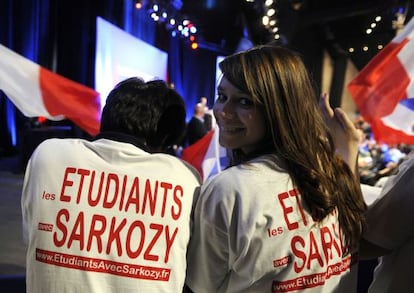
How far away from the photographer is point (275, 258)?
33.1 inches

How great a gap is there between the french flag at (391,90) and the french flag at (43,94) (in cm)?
166

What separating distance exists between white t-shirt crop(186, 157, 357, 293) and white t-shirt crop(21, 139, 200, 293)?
0.25 feet

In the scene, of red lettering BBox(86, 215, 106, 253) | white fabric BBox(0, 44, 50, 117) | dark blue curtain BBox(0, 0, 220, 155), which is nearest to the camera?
red lettering BBox(86, 215, 106, 253)

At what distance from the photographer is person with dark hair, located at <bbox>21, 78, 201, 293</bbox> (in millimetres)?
926

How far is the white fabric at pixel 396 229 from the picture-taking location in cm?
94

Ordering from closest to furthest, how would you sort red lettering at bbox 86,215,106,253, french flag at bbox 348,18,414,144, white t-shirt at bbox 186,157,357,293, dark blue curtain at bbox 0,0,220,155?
white t-shirt at bbox 186,157,357,293 < red lettering at bbox 86,215,106,253 < french flag at bbox 348,18,414,144 < dark blue curtain at bbox 0,0,220,155

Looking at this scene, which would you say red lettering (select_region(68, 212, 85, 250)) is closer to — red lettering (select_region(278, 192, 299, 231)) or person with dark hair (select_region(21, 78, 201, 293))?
person with dark hair (select_region(21, 78, 201, 293))

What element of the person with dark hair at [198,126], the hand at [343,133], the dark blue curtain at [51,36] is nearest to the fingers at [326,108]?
the hand at [343,133]

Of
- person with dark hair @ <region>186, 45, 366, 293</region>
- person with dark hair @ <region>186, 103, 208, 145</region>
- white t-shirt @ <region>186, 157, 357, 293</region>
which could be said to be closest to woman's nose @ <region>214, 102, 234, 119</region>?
person with dark hair @ <region>186, 45, 366, 293</region>

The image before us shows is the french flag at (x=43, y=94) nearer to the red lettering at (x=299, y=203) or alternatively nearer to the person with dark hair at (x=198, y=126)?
the red lettering at (x=299, y=203)

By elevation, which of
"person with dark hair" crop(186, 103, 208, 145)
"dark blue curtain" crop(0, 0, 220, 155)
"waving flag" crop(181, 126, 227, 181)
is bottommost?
"person with dark hair" crop(186, 103, 208, 145)

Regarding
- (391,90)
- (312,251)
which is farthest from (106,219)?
(391,90)

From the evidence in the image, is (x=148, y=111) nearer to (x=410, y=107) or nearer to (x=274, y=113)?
(x=274, y=113)

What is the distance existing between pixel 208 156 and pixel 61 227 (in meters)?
2.44
